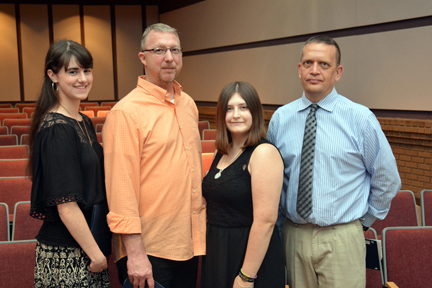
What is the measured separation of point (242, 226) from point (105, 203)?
581mm

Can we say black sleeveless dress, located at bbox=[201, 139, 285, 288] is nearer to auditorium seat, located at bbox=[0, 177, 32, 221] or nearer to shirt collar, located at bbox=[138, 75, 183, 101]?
shirt collar, located at bbox=[138, 75, 183, 101]

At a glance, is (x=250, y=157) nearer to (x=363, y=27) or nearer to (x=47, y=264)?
(x=47, y=264)

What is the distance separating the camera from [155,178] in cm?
171

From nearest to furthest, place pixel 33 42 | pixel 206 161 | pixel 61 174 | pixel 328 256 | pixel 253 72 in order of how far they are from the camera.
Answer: pixel 61 174 → pixel 328 256 → pixel 206 161 → pixel 253 72 → pixel 33 42

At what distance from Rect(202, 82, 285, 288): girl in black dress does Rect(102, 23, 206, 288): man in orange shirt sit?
4.2 inches

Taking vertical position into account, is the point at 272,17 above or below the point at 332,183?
above

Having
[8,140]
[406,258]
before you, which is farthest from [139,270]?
[8,140]

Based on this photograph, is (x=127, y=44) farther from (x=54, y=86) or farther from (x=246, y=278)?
(x=246, y=278)

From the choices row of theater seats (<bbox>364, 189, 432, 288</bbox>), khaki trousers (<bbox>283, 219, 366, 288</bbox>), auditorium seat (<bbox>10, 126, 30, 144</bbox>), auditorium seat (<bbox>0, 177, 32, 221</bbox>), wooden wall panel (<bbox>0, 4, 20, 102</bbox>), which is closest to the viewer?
khaki trousers (<bbox>283, 219, 366, 288</bbox>)

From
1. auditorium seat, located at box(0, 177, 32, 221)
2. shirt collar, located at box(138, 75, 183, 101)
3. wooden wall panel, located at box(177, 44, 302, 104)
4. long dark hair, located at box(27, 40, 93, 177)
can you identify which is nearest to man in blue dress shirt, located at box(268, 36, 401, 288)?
shirt collar, located at box(138, 75, 183, 101)

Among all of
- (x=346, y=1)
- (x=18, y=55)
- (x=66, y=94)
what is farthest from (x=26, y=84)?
(x=66, y=94)

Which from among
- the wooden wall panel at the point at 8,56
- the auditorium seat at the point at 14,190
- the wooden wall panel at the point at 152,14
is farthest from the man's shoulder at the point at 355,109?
the wooden wall panel at the point at 8,56

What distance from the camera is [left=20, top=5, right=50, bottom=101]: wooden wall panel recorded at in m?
11.9

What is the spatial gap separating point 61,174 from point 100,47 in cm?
1154
